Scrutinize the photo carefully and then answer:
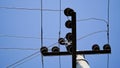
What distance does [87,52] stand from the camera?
16.4ft

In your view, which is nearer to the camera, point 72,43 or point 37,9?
point 72,43

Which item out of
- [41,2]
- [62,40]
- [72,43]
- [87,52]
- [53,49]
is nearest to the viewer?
[72,43]

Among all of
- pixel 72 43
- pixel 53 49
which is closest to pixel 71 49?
pixel 72 43

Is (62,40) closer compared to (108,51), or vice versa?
(108,51)

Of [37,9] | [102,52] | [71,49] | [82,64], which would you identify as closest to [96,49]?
[102,52]

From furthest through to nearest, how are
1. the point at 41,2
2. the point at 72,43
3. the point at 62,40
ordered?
1. the point at 41,2
2. the point at 62,40
3. the point at 72,43

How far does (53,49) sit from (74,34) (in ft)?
3.99

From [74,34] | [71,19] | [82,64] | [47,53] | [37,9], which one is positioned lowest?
[82,64]

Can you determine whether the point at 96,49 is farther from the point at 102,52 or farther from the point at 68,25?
the point at 68,25

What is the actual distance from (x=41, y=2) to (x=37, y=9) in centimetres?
72

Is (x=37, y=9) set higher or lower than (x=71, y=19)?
higher

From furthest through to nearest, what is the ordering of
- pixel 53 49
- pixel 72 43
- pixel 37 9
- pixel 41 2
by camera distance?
Result: 1. pixel 37 9
2. pixel 41 2
3. pixel 53 49
4. pixel 72 43

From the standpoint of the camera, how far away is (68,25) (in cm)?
444

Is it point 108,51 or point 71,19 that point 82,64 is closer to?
point 108,51
